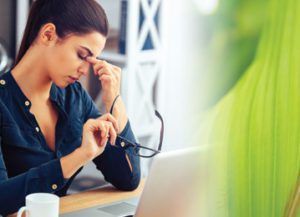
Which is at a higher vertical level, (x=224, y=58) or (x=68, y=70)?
(x=224, y=58)

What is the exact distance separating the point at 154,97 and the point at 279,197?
5.10 feet

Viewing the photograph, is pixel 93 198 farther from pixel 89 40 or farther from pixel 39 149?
pixel 89 40

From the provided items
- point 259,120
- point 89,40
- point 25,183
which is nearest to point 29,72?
point 89,40

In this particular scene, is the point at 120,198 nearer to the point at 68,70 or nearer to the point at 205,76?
the point at 68,70

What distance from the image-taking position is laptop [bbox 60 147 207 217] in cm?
123

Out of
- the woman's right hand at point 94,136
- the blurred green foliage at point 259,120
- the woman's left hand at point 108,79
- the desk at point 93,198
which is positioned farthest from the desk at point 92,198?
the blurred green foliage at point 259,120

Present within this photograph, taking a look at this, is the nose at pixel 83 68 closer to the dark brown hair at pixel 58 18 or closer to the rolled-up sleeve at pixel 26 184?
the dark brown hair at pixel 58 18

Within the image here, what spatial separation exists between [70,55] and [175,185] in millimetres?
702

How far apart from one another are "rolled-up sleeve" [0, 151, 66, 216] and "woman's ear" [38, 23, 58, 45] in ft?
1.17

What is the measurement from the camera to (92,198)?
1.76 metres

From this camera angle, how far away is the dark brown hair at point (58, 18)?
1.80 metres

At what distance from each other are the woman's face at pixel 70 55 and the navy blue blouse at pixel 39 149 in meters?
0.06

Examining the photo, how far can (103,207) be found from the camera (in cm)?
169

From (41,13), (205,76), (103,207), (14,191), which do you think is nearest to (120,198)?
(103,207)
